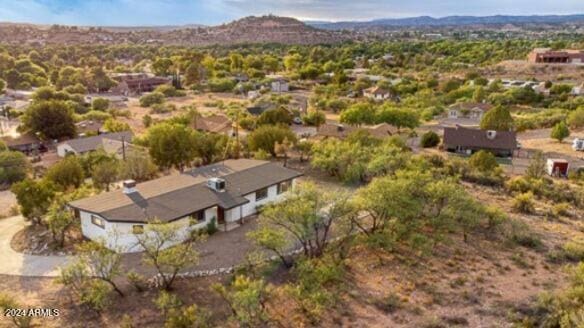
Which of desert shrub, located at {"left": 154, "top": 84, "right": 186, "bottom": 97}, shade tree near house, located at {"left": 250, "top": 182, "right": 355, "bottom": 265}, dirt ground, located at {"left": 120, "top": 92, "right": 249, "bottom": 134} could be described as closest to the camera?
shade tree near house, located at {"left": 250, "top": 182, "right": 355, "bottom": 265}

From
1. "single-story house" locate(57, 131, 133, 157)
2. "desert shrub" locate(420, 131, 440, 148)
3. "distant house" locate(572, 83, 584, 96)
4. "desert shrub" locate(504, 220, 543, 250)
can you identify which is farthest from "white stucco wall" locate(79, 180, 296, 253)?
"distant house" locate(572, 83, 584, 96)

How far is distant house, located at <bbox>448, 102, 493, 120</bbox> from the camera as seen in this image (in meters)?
62.3

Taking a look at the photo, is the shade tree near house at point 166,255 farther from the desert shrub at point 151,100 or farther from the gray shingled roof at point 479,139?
the desert shrub at point 151,100

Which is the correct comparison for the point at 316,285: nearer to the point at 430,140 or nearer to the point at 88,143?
the point at 430,140

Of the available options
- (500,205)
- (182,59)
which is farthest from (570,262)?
(182,59)

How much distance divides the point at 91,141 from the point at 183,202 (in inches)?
930

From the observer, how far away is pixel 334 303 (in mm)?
17547

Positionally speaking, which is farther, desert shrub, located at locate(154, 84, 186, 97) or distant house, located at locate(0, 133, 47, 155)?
desert shrub, located at locate(154, 84, 186, 97)

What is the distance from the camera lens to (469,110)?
6269cm

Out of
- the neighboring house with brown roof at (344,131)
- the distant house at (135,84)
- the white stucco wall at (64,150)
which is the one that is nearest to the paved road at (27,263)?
the white stucco wall at (64,150)

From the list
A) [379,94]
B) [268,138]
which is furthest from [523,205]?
[379,94]

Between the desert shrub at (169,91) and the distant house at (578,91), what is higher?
the distant house at (578,91)

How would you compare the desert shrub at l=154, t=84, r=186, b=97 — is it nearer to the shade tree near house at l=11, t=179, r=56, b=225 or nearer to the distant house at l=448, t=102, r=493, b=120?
the distant house at l=448, t=102, r=493, b=120

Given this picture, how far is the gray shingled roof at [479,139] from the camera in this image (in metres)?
43.3
